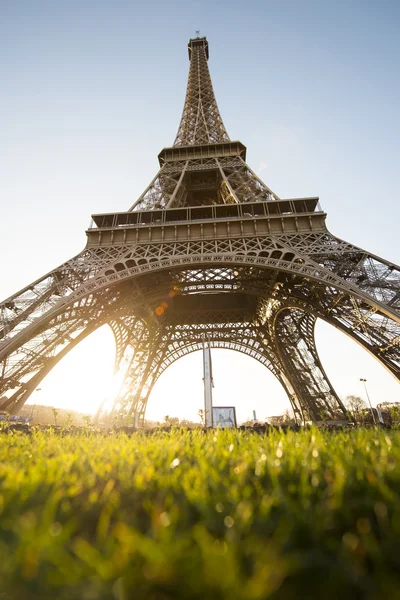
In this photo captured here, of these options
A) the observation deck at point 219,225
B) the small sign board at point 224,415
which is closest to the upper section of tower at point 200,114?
the observation deck at point 219,225

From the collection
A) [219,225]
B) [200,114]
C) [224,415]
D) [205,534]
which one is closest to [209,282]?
[219,225]

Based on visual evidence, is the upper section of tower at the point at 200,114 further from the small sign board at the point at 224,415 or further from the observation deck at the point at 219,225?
the small sign board at the point at 224,415

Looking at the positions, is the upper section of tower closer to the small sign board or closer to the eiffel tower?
the eiffel tower

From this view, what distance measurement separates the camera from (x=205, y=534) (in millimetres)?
824

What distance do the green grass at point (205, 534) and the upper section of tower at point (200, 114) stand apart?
27.7 metres

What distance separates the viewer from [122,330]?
2394 centimetres

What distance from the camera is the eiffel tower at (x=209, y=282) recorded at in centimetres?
1380

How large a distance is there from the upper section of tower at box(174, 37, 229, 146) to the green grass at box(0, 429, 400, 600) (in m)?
27.7

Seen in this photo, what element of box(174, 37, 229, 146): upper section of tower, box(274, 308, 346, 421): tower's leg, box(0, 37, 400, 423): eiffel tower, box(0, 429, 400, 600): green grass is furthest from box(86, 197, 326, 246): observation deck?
box(0, 429, 400, 600): green grass

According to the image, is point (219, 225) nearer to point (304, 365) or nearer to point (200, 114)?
point (304, 365)

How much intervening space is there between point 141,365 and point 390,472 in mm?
25469

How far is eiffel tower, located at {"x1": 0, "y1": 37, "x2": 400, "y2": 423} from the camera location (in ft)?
45.3

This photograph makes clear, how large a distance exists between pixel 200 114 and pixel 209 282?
68.5 ft

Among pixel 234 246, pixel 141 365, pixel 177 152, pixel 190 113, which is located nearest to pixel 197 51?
pixel 190 113
